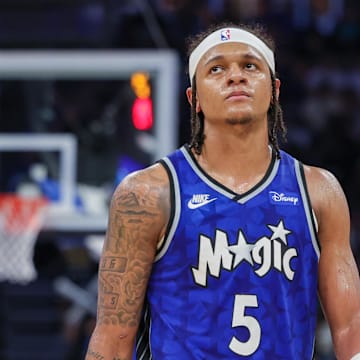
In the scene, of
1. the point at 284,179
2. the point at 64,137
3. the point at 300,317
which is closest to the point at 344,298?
the point at 300,317

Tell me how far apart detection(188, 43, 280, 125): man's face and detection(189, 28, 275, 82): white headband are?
0.02 metres

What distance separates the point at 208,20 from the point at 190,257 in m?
7.31

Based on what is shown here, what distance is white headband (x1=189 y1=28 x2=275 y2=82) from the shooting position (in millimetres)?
3400

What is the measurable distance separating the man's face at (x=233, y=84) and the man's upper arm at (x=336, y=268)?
32 centimetres

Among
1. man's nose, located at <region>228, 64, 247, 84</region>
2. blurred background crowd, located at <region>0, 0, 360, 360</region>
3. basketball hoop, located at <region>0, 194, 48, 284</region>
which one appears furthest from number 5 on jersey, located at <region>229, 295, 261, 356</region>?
blurred background crowd, located at <region>0, 0, 360, 360</region>

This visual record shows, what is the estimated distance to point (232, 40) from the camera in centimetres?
339

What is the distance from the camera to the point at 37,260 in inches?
367

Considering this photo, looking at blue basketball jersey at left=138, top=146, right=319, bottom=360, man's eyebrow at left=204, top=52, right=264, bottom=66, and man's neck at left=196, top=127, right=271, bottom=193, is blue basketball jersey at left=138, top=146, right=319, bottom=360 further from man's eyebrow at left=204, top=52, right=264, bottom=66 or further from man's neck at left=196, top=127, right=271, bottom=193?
man's eyebrow at left=204, top=52, right=264, bottom=66

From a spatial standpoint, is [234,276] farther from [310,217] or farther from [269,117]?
[269,117]

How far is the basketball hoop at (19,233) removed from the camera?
8.19 m

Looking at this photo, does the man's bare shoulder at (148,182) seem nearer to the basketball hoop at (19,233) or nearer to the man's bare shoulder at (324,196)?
the man's bare shoulder at (324,196)

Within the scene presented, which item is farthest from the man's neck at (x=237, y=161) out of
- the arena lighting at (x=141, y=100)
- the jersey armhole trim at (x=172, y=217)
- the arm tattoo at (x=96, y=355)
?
the arena lighting at (x=141, y=100)

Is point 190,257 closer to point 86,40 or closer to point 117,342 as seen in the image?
point 117,342

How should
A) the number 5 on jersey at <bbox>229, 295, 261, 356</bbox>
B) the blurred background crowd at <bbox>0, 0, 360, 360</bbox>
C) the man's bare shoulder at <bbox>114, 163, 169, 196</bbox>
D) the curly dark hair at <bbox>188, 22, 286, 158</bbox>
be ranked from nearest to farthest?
1. the number 5 on jersey at <bbox>229, 295, 261, 356</bbox>
2. the man's bare shoulder at <bbox>114, 163, 169, 196</bbox>
3. the curly dark hair at <bbox>188, 22, 286, 158</bbox>
4. the blurred background crowd at <bbox>0, 0, 360, 360</bbox>
